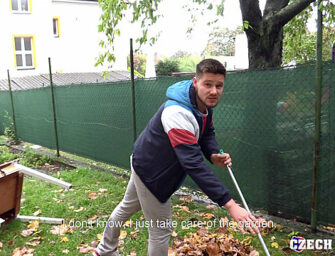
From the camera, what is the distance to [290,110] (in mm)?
3607

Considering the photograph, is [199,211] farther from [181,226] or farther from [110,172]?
[110,172]

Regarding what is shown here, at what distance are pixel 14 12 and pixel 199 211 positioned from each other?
21.0 m

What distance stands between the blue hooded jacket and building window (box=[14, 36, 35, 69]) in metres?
21.6

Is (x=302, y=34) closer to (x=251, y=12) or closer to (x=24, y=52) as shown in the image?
(x=251, y=12)

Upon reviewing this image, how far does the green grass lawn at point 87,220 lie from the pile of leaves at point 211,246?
77mm

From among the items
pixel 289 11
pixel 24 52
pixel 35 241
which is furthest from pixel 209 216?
pixel 24 52

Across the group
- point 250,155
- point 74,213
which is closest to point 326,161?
point 250,155

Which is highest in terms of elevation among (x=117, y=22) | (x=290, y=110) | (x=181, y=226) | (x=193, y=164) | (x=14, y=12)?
(x=14, y=12)

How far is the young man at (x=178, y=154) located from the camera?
6.97ft

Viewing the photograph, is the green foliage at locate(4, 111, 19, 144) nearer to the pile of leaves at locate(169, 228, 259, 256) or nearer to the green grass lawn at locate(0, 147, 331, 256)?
the green grass lawn at locate(0, 147, 331, 256)

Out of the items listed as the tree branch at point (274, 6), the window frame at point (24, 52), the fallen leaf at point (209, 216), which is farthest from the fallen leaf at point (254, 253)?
the window frame at point (24, 52)

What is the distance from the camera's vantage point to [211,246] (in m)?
3.12

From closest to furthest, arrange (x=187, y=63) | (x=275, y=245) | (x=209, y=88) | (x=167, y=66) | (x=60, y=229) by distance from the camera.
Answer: (x=209, y=88)
(x=275, y=245)
(x=60, y=229)
(x=167, y=66)
(x=187, y=63)

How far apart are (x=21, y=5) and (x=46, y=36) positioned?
92.5 inches
